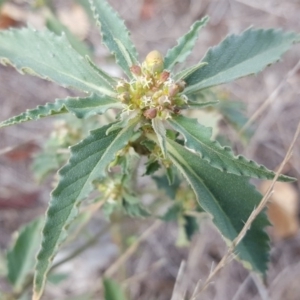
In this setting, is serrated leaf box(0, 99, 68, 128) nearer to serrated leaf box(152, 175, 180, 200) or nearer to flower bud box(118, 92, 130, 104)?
flower bud box(118, 92, 130, 104)

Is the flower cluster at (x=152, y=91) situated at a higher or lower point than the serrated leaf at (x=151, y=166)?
higher

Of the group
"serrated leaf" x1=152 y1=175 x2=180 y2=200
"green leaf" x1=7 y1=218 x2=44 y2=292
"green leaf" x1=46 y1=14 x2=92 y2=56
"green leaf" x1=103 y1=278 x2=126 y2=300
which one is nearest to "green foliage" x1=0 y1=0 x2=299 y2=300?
"serrated leaf" x1=152 y1=175 x2=180 y2=200

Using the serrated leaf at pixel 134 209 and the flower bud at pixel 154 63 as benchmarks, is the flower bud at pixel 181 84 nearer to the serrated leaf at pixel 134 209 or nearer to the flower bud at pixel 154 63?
the flower bud at pixel 154 63

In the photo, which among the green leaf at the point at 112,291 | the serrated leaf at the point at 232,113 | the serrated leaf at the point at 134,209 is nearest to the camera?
the serrated leaf at the point at 134,209

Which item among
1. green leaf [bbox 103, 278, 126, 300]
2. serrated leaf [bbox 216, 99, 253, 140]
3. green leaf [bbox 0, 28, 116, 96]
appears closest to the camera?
green leaf [bbox 0, 28, 116, 96]

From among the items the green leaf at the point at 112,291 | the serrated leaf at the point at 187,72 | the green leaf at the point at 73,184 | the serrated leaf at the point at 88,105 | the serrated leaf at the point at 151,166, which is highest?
the serrated leaf at the point at 88,105

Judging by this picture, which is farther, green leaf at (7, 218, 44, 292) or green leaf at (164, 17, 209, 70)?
green leaf at (7, 218, 44, 292)

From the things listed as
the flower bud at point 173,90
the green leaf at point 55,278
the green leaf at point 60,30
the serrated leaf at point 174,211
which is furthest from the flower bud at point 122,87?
the green leaf at point 55,278
